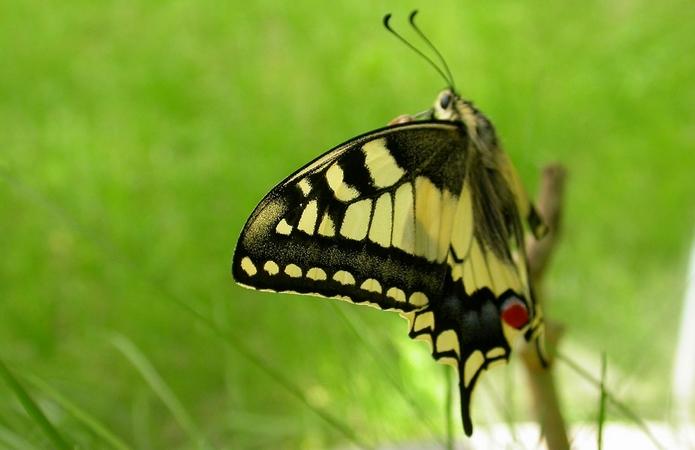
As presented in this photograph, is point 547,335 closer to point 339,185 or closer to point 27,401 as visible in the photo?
point 339,185

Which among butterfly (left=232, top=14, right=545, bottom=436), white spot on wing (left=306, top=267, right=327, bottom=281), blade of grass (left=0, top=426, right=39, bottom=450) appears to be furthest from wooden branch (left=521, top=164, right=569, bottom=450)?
blade of grass (left=0, top=426, right=39, bottom=450)

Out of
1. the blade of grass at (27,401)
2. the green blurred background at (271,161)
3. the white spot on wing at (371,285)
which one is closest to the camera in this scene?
the blade of grass at (27,401)

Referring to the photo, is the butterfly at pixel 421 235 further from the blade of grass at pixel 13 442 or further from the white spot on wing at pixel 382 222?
the blade of grass at pixel 13 442

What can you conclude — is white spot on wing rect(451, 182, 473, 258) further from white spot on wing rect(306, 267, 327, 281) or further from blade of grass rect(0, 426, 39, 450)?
blade of grass rect(0, 426, 39, 450)

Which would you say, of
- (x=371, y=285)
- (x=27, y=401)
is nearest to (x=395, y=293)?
(x=371, y=285)

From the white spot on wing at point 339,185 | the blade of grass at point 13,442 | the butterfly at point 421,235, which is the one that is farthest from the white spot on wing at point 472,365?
the blade of grass at point 13,442

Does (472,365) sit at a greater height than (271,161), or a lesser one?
lesser

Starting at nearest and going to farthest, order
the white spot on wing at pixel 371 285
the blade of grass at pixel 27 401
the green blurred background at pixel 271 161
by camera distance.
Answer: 1. the blade of grass at pixel 27 401
2. the white spot on wing at pixel 371 285
3. the green blurred background at pixel 271 161

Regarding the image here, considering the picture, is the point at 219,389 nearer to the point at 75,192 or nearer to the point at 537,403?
the point at 75,192
